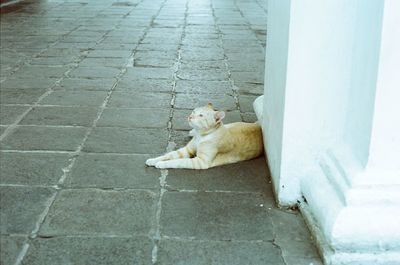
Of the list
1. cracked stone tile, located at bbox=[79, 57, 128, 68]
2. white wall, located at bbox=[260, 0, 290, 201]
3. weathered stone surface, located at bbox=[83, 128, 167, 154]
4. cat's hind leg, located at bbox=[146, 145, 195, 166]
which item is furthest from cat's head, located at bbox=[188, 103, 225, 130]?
cracked stone tile, located at bbox=[79, 57, 128, 68]

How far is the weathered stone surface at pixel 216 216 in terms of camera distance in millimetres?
2486

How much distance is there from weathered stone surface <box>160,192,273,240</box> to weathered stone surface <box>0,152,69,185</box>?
695mm

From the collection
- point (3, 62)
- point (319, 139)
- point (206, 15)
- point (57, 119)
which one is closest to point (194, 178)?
point (319, 139)

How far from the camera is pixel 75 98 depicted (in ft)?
14.9

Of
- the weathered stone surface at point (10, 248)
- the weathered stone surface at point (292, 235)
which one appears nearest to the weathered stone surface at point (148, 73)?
the weathered stone surface at point (292, 235)

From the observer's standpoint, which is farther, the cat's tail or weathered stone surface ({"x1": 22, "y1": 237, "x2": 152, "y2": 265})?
the cat's tail

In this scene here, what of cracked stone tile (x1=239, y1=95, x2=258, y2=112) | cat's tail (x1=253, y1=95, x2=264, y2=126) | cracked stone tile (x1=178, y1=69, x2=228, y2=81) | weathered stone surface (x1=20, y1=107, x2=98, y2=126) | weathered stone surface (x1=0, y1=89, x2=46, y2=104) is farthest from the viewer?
cracked stone tile (x1=178, y1=69, x2=228, y2=81)

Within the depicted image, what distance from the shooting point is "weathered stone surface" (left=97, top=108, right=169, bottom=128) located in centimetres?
393

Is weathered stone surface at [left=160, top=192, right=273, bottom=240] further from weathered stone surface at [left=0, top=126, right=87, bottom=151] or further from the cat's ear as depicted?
weathered stone surface at [left=0, top=126, right=87, bottom=151]

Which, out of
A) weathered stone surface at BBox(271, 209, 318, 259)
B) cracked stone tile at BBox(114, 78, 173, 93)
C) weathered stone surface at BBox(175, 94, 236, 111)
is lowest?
cracked stone tile at BBox(114, 78, 173, 93)

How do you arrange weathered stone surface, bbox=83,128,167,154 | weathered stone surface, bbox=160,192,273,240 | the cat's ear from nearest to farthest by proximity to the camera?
1. weathered stone surface, bbox=160,192,273,240
2. the cat's ear
3. weathered stone surface, bbox=83,128,167,154

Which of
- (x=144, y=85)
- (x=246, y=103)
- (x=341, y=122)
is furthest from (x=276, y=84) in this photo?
(x=144, y=85)

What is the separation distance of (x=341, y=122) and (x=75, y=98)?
2.59 meters

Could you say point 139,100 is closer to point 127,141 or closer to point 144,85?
point 144,85
